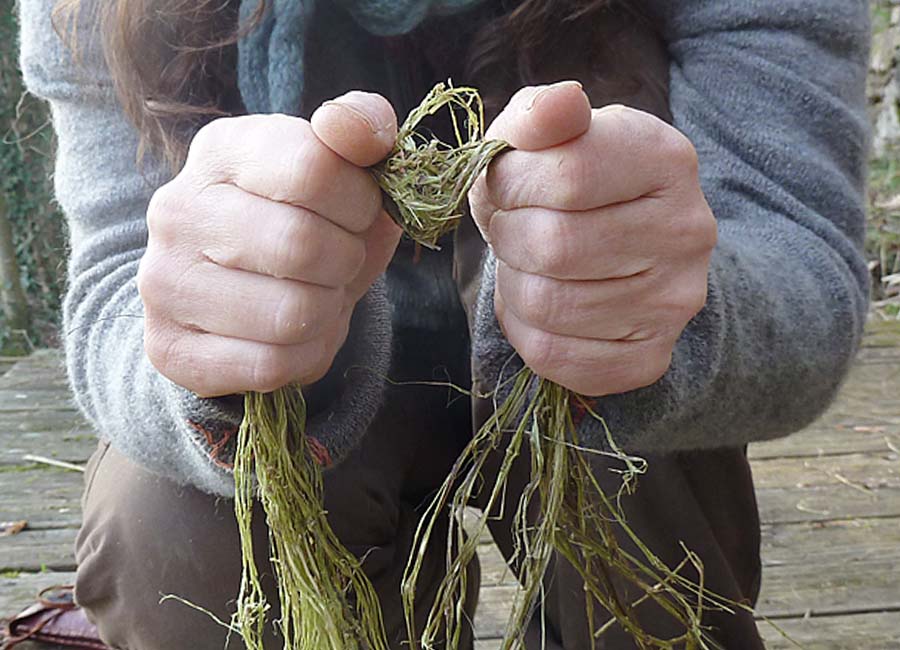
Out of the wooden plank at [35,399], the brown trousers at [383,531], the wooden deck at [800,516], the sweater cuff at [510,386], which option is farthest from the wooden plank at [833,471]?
the wooden plank at [35,399]

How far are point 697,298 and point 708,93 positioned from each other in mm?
377

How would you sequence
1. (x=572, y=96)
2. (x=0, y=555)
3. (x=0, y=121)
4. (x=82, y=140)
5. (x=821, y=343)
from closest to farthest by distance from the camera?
(x=572, y=96)
(x=821, y=343)
(x=82, y=140)
(x=0, y=555)
(x=0, y=121)

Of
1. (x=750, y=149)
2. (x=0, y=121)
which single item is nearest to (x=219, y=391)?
(x=750, y=149)

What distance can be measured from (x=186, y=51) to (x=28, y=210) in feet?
10.8

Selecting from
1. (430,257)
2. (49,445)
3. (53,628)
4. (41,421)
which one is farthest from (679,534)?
(41,421)

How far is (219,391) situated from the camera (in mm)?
693

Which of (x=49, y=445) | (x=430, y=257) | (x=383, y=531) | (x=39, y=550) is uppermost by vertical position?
(x=430, y=257)

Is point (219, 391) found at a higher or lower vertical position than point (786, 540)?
higher

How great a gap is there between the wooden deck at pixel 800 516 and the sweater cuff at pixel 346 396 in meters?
0.40

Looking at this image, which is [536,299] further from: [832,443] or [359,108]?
[832,443]

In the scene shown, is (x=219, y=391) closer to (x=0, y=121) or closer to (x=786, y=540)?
(x=786, y=540)

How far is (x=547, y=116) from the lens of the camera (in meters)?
0.57

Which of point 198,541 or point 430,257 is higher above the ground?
point 430,257

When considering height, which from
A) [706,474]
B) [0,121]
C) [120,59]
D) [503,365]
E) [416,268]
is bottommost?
[0,121]
